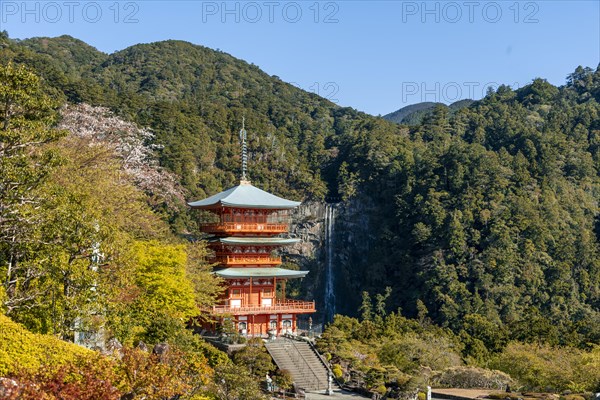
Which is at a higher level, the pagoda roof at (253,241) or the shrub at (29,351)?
the pagoda roof at (253,241)

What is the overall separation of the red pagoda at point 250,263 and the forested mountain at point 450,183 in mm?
10429

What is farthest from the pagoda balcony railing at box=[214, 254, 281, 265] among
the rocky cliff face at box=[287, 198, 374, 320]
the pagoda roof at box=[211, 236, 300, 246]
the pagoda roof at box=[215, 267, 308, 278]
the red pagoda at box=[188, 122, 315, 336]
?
the rocky cliff face at box=[287, 198, 374, 320]

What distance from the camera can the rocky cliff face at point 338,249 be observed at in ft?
203

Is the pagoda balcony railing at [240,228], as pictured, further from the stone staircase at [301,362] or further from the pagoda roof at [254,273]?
the stone staircase at [301,362]

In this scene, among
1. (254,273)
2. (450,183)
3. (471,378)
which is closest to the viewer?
(471,378)

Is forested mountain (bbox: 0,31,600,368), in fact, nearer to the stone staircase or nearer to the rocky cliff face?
the rocky cliff face

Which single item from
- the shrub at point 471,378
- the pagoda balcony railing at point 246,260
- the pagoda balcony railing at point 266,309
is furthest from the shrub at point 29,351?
the pagoda balcony railing at point 246,260

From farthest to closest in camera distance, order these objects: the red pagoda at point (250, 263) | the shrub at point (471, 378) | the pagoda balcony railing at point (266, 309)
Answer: the red pagoda at point (250, 263) → the pagoda balcony railing at point (266, 309) → the shrub at point (471, 378)

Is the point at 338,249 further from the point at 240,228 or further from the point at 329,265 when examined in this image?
the point at 240,228

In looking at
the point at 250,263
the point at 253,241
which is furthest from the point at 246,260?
the point at 253,241

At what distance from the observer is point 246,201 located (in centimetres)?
→ 3195

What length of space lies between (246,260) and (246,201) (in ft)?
9.33

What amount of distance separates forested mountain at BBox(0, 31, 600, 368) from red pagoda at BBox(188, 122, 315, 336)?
34.2 ft

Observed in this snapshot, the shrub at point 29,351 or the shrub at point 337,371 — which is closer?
the shrub at point 29,351
